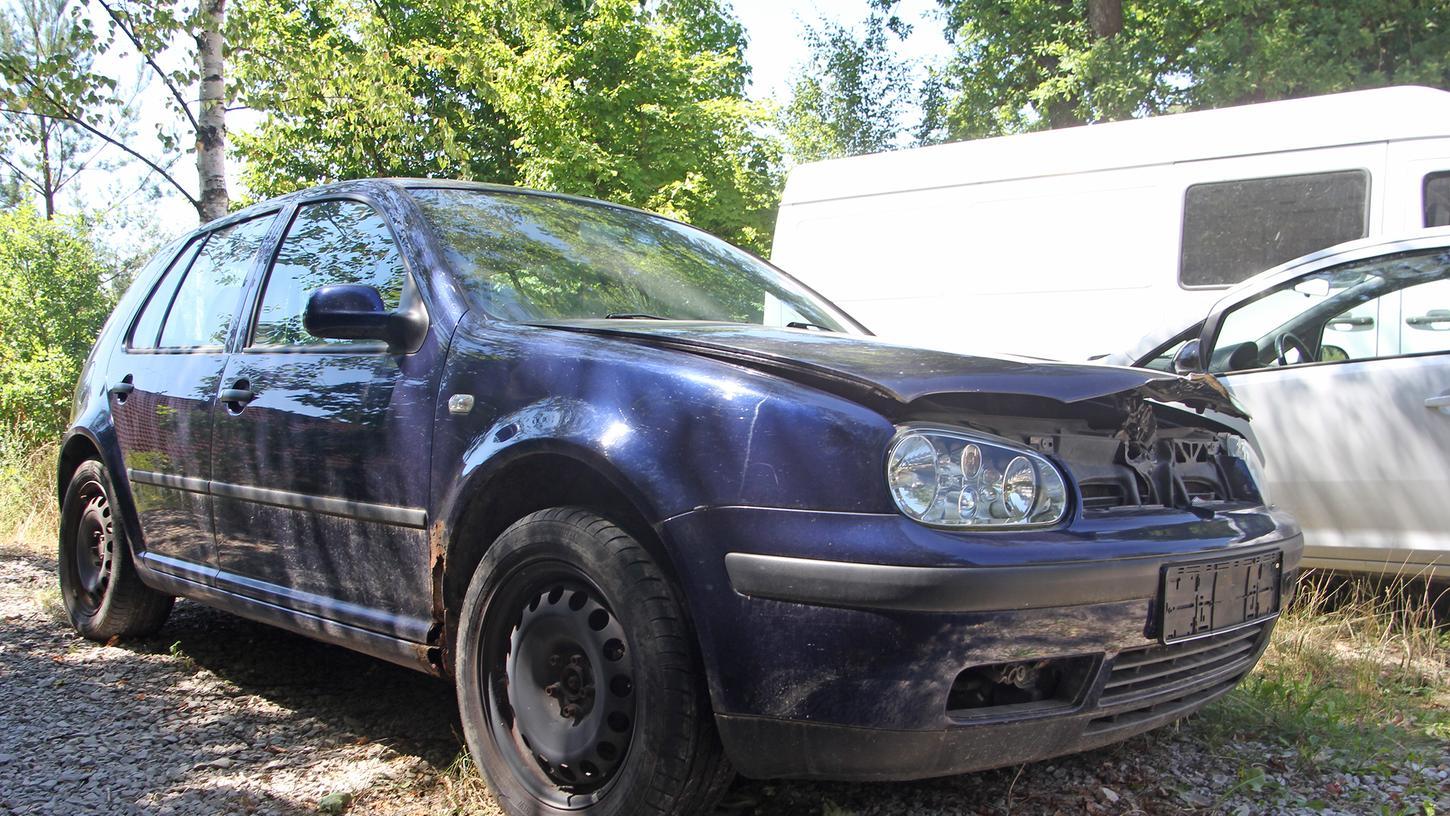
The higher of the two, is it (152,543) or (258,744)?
(152,543)

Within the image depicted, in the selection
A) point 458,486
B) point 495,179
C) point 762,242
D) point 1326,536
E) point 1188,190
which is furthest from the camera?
point 495,179

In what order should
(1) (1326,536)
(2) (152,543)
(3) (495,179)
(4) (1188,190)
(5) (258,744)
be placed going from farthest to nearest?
(3) (495,179), (4) (1188,190), (1) (1326,536), (2) (152,543), (5) (258,744)

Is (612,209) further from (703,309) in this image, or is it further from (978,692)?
(978,692)

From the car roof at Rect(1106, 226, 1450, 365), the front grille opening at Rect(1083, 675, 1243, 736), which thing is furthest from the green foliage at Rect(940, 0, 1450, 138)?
the front grille opening at Rect(1083, 675, 1243, 736)

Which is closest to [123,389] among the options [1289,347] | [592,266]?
[592,266]

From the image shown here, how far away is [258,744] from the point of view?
3256 millimetres

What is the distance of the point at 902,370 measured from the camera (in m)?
2.20

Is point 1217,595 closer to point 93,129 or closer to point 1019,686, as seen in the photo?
point 1019,686

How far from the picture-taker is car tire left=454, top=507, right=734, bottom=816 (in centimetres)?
215

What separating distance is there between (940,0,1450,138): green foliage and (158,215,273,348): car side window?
14.9 meters

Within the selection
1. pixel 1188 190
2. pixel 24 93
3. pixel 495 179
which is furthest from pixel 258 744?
pixel 495 179

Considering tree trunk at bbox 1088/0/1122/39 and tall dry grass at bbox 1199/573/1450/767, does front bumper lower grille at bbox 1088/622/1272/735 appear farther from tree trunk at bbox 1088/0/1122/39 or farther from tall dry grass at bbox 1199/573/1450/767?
tree trunk at bbox 1088/0/1122/39

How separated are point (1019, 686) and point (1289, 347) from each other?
326 centimetres

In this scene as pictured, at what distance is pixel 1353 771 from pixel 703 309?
2.16m
